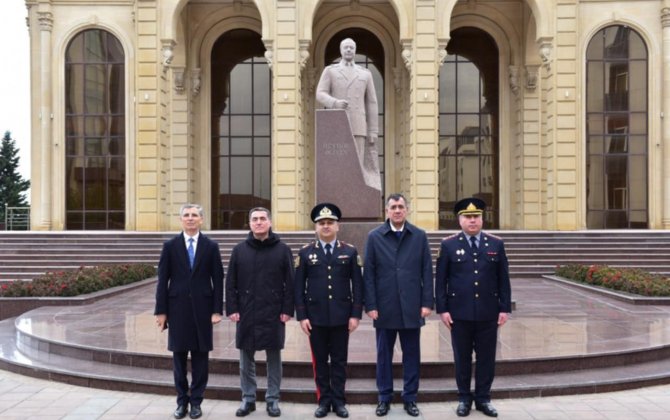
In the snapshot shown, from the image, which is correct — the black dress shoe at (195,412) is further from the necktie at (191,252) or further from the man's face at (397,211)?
the man's face at (397,211)

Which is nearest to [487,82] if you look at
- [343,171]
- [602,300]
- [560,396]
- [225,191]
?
[225,191]

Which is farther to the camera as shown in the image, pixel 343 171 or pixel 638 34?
pixel 638 34

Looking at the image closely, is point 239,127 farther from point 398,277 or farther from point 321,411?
point 321,411

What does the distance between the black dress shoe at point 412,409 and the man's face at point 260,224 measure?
2.18 metres

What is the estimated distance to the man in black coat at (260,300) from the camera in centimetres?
646

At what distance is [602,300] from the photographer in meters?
13.9

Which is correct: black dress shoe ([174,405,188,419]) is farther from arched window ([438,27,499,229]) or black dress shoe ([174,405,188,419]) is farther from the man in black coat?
arched window ([438,27,499,229])

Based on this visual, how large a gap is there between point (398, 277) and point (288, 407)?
1827mm

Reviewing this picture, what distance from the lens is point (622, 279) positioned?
1483 centimetres

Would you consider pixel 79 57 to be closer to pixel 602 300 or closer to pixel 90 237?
pixel 90 237

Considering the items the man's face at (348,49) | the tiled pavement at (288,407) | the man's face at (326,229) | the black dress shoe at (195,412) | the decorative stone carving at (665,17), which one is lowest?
the tiled pavement at (288,407)

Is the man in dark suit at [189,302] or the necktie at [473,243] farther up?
the necktie at [473,243]

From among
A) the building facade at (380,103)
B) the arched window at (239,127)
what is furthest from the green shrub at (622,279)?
the arched window at (239,127)

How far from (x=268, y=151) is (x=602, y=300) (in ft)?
59.9
